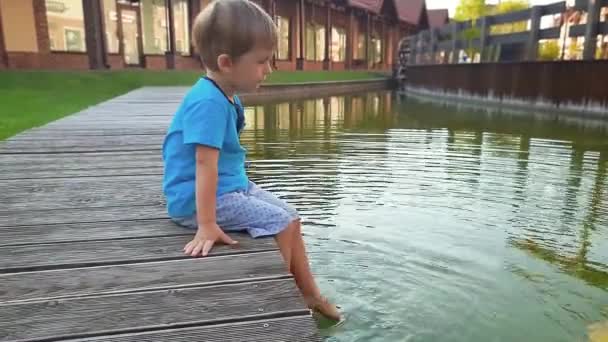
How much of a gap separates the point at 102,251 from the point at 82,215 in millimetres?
517

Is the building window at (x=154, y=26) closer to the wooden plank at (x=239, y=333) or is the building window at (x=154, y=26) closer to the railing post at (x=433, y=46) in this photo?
the railing post at (x=433, y=46)

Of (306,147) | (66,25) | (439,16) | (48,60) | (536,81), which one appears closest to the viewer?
(306,147)

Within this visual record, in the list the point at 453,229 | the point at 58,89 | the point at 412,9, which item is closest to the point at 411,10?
the point at 412,9

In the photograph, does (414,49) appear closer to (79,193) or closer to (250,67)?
(79,193)

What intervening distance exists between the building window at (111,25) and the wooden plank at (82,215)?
16.6 m

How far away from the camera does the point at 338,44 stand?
31.2 metres

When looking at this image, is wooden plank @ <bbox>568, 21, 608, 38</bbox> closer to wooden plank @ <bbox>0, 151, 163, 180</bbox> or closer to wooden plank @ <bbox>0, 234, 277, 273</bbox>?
wooden plank @ <bbox>0, 151, 163, 180</bbox>

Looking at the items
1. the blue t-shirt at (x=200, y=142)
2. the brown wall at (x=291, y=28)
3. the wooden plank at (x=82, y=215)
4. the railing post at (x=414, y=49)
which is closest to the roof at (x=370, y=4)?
the brown wall at (x=291, y=28)

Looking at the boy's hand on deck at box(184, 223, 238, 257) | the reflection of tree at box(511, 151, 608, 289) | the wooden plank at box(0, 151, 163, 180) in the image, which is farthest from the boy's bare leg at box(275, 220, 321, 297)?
the reflection of tree at box(511, 151, 608, 289)

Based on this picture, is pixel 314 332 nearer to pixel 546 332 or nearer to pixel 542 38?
pixel 546 332

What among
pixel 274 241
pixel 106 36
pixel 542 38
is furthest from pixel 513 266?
pixel 106 36

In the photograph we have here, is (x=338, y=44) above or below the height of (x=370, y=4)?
below

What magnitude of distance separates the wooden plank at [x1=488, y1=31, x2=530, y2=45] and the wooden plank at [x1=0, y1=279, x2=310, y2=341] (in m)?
11.6

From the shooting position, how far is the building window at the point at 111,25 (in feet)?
57.7
